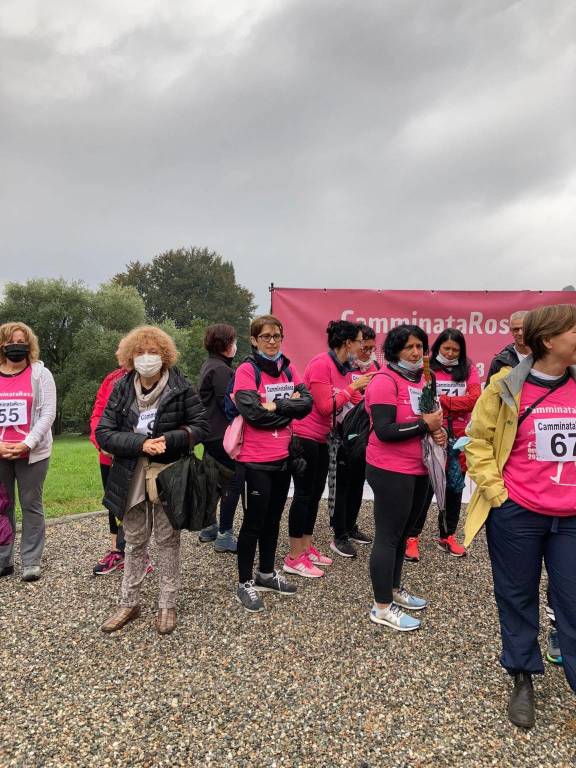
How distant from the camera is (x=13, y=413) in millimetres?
4105

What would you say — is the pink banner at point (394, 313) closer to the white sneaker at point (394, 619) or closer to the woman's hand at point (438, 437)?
the woman's hand at point (438, 437)

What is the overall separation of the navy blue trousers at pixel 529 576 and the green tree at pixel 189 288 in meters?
49.8

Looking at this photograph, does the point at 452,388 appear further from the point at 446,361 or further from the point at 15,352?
the point at 15,352

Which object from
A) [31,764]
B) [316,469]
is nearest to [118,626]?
[31,764]

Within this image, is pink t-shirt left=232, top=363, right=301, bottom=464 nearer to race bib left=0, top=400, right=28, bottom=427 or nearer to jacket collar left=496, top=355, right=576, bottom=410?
jacket collar left=496, top=355, right=576, bottom=410

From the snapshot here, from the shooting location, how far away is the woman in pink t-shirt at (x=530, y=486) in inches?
94.2

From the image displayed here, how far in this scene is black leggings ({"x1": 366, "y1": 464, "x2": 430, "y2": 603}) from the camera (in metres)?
3.23

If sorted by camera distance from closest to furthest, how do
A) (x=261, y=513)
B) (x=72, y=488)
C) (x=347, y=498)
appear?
(x=261, y=513), (x=347, y=498), (x=72, y=488)

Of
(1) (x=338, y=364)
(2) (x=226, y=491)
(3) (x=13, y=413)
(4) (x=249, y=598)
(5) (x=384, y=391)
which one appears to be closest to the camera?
(5) (x=384, y=391)

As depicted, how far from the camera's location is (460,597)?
3943mm

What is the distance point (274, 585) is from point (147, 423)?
1.71 meters

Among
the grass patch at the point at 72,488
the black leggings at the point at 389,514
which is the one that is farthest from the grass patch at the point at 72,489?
the black leggings at the point at 389,514

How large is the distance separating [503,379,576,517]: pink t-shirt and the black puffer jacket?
2.05m

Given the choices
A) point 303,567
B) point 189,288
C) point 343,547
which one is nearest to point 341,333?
point 303,567
